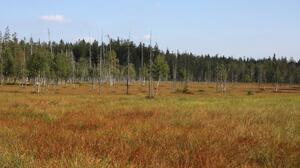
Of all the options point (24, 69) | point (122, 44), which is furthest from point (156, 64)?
point (122, 44)

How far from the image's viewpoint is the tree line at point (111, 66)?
90.4 metres

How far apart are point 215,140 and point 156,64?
76.9m

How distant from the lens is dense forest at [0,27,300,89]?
297 feet

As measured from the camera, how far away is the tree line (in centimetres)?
9042

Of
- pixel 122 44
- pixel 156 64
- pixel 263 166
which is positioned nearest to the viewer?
pixel 263 166

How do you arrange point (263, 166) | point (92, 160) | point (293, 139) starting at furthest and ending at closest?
point (293, 139)
point (263, 166)
point (92, 160)

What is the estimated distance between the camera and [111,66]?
113m

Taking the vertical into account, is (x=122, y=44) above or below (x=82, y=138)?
above

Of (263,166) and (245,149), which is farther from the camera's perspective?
(245,149)

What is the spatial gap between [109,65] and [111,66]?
8504 mm

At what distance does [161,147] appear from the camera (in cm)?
1088

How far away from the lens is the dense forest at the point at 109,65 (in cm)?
9056

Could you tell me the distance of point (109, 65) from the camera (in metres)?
105

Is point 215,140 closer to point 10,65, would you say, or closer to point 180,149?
point 180,149
